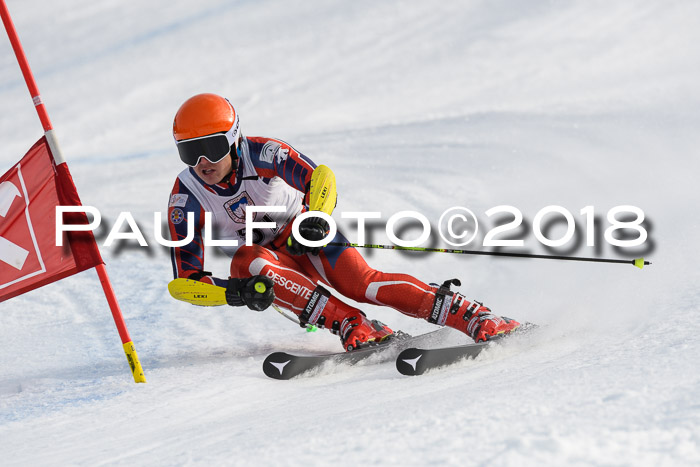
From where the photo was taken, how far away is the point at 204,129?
3.35m

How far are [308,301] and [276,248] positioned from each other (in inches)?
18.0

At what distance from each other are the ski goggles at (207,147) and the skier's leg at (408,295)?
688 millimetres

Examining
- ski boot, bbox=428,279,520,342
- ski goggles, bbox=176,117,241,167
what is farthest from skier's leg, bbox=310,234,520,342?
ski goggles, bbox=176,117,241,167

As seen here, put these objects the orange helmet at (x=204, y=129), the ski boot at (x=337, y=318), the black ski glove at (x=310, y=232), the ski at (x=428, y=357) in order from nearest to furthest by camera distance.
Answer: the ski at (x=428, y=357) → the black ski glove at (x=310, y=232) → the orange helmet at (x=204, y=129) → the ski boot at (x=337, y=318)

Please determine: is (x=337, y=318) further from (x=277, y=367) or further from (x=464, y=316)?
(x=464, y=316)

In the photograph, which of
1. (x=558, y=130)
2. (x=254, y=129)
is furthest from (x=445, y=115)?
→ (x=254, y=129)

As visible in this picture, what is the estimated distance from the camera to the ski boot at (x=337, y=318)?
3457mm

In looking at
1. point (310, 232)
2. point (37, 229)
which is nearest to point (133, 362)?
point (37, 229)

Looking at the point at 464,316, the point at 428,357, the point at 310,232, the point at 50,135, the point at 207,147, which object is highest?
the point at 50,135

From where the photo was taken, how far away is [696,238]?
421 centimetres

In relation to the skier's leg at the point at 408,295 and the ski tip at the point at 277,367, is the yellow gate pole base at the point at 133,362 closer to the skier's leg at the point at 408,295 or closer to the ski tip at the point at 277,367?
the ski tip at the point at 277,367

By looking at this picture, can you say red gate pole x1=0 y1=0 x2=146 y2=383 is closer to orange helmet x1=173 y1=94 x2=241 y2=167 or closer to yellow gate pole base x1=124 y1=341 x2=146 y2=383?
yellow gate pole base x1=124 y1=341 x2=146 y2=383

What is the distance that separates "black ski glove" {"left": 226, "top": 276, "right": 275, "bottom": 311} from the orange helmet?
60 centimetres

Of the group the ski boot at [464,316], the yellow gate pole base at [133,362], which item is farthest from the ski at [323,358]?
the yellow gate pole base at [133,362]
